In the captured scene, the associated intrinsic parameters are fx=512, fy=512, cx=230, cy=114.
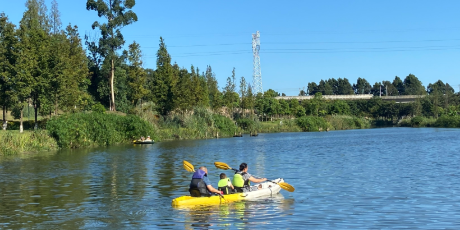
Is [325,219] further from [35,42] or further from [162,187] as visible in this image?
[35,42]

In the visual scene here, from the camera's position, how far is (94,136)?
2024 inches

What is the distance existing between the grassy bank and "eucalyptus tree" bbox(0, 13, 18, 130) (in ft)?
14.1

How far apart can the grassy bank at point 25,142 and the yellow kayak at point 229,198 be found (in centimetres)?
2613

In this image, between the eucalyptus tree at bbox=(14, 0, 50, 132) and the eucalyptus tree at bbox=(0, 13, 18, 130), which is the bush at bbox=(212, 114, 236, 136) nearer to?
the eucalyptus tree at bbox=(14, 0, 50, 132)

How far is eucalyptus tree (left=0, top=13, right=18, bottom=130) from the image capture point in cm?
4500

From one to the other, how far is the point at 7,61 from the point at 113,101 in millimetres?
24273

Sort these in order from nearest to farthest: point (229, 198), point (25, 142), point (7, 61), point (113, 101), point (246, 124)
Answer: point (229, 198) → point (25, 142) → point (7, 61) → point (113, 101) → point (246, 124)

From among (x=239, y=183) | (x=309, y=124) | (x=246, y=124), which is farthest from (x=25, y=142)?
(x=309, y=124)

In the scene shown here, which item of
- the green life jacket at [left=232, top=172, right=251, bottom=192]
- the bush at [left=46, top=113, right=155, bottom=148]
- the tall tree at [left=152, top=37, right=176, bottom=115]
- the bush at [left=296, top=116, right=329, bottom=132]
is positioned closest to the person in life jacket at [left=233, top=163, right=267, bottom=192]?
the green life jacket at [left=232, top=172, right=251, bottom=192]

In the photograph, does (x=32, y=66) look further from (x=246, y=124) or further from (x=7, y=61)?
(x=246, y=124)

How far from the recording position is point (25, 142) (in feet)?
135

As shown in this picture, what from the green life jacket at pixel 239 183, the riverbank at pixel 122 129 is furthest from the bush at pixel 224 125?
the green life jacket at pixel 239 183

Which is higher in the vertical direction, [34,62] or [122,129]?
[34,62]

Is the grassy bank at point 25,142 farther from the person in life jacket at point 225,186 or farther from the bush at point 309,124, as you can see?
the bush at point 309,124
